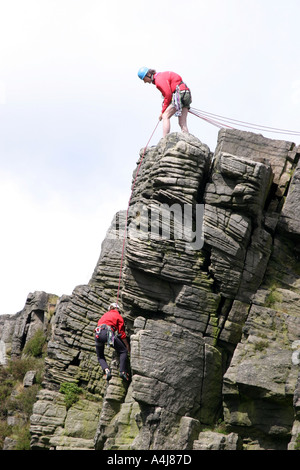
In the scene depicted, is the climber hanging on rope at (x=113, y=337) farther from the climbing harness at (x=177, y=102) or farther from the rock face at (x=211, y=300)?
the climbing harness at (x=177, y=102)

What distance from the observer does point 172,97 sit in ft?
83.3

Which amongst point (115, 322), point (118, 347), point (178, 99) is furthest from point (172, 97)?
point (118, 347)

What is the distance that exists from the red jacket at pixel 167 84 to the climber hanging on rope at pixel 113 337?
7.73 metres

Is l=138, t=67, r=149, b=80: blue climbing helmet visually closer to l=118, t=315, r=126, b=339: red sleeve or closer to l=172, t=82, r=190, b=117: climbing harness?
l=172, t=82, r=190, b=117: climbing harness

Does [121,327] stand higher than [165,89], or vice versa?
[165,89]

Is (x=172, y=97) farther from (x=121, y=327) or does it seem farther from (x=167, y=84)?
(x=121, y=327)

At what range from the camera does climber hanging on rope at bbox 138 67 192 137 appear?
25.3 meters

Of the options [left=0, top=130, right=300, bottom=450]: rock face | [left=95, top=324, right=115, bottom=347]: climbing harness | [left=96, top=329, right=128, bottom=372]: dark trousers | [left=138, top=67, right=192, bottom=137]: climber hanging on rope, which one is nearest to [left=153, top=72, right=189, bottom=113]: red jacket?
[left=138, top=67, right=192, bottom=137]: climber hanging on rope

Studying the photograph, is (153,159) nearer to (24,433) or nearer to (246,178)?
(246,178)

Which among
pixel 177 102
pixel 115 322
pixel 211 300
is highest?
pixel 177 102

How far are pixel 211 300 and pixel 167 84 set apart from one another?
8.01 metres

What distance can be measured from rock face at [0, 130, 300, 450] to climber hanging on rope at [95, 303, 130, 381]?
407mm

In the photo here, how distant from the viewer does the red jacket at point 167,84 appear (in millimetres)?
25391

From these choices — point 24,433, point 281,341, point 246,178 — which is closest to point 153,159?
point 246,178
